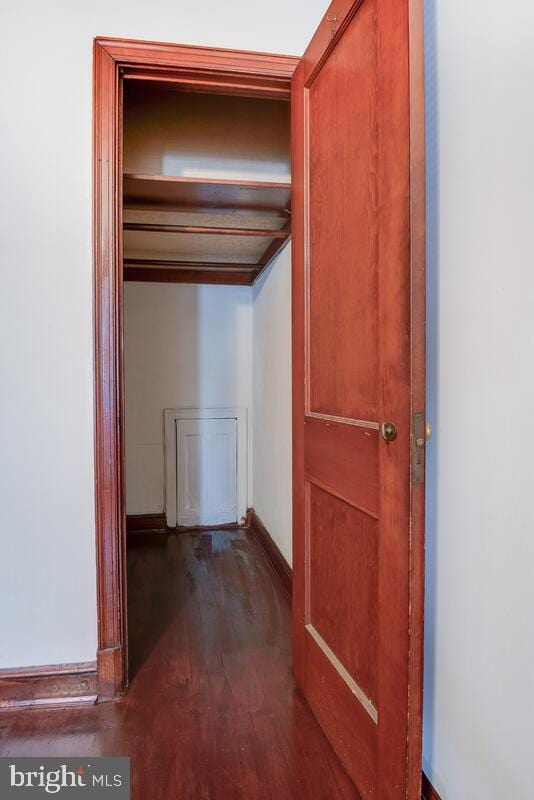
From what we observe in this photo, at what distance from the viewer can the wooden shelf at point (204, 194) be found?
2.12m

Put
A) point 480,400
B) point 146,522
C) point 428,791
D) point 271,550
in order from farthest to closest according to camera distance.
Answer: point 146,522 → point 271,550 → point 428,791 → point 480,400

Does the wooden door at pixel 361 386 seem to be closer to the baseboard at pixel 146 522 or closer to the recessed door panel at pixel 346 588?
the recessed door panel at pixel 346 588

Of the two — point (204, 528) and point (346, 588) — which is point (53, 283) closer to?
point (346, 588)

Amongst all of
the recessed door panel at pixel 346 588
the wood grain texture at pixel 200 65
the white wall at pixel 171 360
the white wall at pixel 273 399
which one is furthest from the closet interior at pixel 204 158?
the recessed door panel at pixel 346 588

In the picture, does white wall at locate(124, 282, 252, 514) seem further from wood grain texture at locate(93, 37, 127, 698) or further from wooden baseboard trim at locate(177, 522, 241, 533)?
wood grain texture at locate(93, 37, 127, 698)

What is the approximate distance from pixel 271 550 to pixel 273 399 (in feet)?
3.06

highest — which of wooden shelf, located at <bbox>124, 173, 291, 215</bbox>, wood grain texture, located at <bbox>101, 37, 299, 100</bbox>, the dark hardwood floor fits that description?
wood grain texture, located at <bbox>101, 37, 299, 100</bbox>

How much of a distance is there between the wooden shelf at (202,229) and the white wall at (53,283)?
386 millimetres

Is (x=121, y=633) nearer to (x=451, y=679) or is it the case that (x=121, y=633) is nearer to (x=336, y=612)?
(x=336, y=612)

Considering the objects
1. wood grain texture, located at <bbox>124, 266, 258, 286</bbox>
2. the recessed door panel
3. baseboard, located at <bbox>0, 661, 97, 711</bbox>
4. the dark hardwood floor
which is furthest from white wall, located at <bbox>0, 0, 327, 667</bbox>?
wood grain texture, located at <bbox>124, 266, 258, 286</bbox>

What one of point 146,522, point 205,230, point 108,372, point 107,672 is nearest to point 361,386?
point 108,372

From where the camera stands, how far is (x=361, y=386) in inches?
51.6

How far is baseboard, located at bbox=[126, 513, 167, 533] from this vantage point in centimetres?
384

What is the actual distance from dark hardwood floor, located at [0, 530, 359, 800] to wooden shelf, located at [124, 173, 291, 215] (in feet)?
6.42
